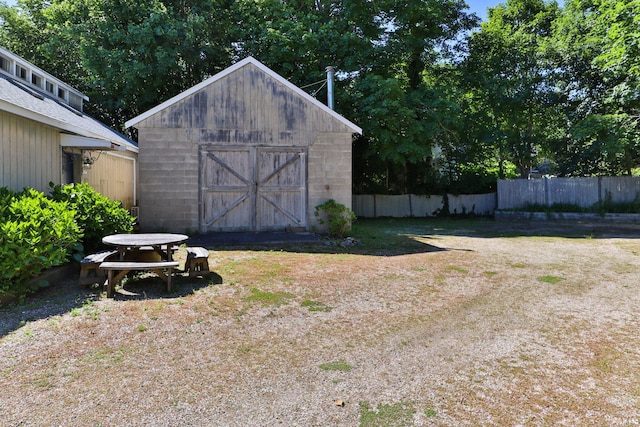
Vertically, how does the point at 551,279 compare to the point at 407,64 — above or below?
below

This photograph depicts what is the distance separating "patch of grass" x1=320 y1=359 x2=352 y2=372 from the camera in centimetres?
352

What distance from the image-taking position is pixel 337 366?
3576mm

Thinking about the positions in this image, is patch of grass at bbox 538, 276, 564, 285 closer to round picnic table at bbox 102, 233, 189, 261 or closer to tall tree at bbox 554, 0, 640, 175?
round picnic table at bbox 102, 233, 189, 261

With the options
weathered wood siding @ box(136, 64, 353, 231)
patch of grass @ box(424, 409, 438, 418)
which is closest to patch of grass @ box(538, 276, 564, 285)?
patch of grass @ box(424, 409, 438, 418)

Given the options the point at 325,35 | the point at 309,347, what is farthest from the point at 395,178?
the point at 309,347

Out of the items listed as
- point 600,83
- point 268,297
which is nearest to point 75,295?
point 268,297

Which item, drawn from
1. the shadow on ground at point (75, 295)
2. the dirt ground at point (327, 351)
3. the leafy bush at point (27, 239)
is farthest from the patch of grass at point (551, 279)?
the leafy bush at point (27, 239)

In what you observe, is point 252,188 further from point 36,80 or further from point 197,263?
point 36,80

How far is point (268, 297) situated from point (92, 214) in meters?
3.69

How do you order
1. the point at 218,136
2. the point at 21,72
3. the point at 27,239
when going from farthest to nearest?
the point at 21,72, the point at 218,136, the point at 27,239

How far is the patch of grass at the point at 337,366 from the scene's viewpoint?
11.5ft

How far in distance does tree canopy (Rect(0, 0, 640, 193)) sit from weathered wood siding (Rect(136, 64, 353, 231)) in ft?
18.5


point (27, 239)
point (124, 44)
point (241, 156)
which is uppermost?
point (124, 44)

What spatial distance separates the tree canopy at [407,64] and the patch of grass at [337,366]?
13416mm
